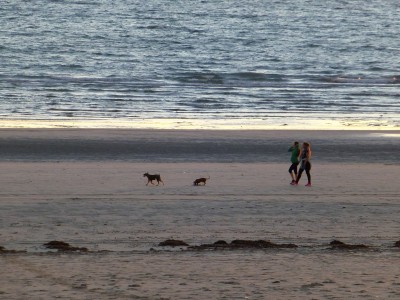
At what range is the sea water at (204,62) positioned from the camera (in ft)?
124

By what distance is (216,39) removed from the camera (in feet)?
267

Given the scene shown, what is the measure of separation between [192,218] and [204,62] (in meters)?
51.6

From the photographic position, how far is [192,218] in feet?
51.6

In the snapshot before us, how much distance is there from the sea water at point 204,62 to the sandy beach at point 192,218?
8413 mm

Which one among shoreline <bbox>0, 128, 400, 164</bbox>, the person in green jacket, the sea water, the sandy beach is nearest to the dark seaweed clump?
the sandy beach

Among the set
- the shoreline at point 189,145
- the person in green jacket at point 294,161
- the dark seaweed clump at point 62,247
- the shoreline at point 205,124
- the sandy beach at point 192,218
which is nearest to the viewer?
the sandy beach at point 192,218

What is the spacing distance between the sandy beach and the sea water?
8.41 meters

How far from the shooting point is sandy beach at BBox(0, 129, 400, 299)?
11.4m

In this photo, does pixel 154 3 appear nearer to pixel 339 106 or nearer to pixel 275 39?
pixel 275 39

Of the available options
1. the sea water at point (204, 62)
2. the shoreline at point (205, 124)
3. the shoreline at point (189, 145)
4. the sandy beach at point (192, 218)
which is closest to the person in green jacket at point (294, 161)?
the sandy beach at point (192, 218)

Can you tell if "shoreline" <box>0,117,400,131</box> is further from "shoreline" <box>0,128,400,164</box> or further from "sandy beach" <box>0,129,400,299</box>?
"sandy beach" <box>0,129,400,299</box>

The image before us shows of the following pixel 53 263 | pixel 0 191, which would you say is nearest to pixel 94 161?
pixel 0 191

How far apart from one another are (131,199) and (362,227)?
13.8ft

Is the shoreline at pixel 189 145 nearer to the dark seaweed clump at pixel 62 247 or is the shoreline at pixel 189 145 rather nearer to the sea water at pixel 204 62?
the sea water at pixel 204 62
